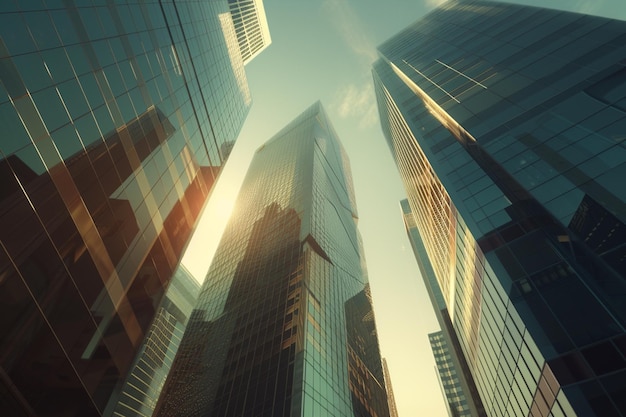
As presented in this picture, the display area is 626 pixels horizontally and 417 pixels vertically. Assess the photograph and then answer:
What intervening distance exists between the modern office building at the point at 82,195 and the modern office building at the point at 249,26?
106 meters

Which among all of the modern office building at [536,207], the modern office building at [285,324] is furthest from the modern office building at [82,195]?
the modern office building at [285,324]

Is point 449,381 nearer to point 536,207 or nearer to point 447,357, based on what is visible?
point 447,357

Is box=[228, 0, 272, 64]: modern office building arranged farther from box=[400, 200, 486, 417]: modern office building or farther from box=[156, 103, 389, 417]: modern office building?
box=[400, 200, 486, 417]: modern office building

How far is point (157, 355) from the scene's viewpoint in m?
74.8

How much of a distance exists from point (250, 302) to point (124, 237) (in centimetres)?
6013

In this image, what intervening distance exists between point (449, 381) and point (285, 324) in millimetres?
107851

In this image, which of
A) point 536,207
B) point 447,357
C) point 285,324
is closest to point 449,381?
point 447,357

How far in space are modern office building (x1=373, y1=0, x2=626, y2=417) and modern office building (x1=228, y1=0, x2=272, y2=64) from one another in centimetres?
9558

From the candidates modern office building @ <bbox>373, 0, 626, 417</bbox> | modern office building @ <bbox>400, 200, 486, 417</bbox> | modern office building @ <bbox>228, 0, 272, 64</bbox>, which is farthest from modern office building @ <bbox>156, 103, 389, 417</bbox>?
modern office building @ <bbox>228, 0, 272, 64</bbox>

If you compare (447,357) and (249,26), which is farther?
(447,357)

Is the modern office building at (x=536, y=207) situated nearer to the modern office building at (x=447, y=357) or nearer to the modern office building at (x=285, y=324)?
the modern office building at (x=285, y=324)

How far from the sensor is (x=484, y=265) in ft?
91.0

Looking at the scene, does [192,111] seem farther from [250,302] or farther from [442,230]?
[250,302]

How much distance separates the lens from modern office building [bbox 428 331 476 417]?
122944 mm
